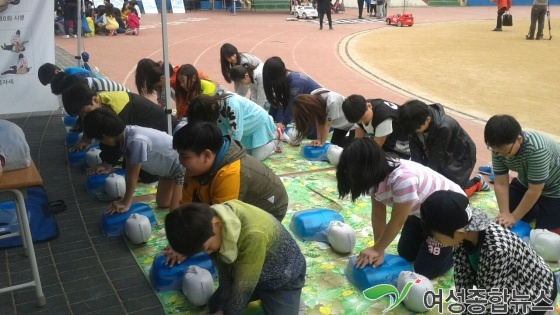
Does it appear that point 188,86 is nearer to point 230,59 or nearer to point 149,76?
point 149,76

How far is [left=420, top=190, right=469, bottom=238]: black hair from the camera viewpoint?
2.22m

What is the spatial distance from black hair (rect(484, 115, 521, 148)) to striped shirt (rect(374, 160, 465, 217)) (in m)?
0.46

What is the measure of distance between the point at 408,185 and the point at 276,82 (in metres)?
2.83

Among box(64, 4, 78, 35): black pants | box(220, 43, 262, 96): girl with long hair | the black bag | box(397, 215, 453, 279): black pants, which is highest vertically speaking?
box(64, 4, 78, 35): black pants

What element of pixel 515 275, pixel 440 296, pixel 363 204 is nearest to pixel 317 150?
pixel 363 204

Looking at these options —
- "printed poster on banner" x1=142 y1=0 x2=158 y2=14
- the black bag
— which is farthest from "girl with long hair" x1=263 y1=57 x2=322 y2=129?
"printed poster on banner" x1=142 y1=0 x2=158 y2=14

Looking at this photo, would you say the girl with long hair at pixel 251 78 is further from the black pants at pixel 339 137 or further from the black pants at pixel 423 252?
the black pants at pixel 423 252

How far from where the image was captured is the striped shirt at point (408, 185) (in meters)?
2.97

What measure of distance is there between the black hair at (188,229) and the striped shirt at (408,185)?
1.18 m

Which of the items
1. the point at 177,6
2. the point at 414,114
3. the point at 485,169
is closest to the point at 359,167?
the point at 414,114

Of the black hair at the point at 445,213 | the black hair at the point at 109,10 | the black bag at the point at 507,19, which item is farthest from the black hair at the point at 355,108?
the black bag at the point at 507,19

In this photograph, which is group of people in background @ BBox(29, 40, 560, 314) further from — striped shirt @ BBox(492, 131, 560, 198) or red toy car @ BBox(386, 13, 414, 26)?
red toy car @ BBox(386, 13, 414, 26)

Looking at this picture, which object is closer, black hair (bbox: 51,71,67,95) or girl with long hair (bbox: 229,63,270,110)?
black hair (bbox: 51,71,67,95)

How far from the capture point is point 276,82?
5.54 m
